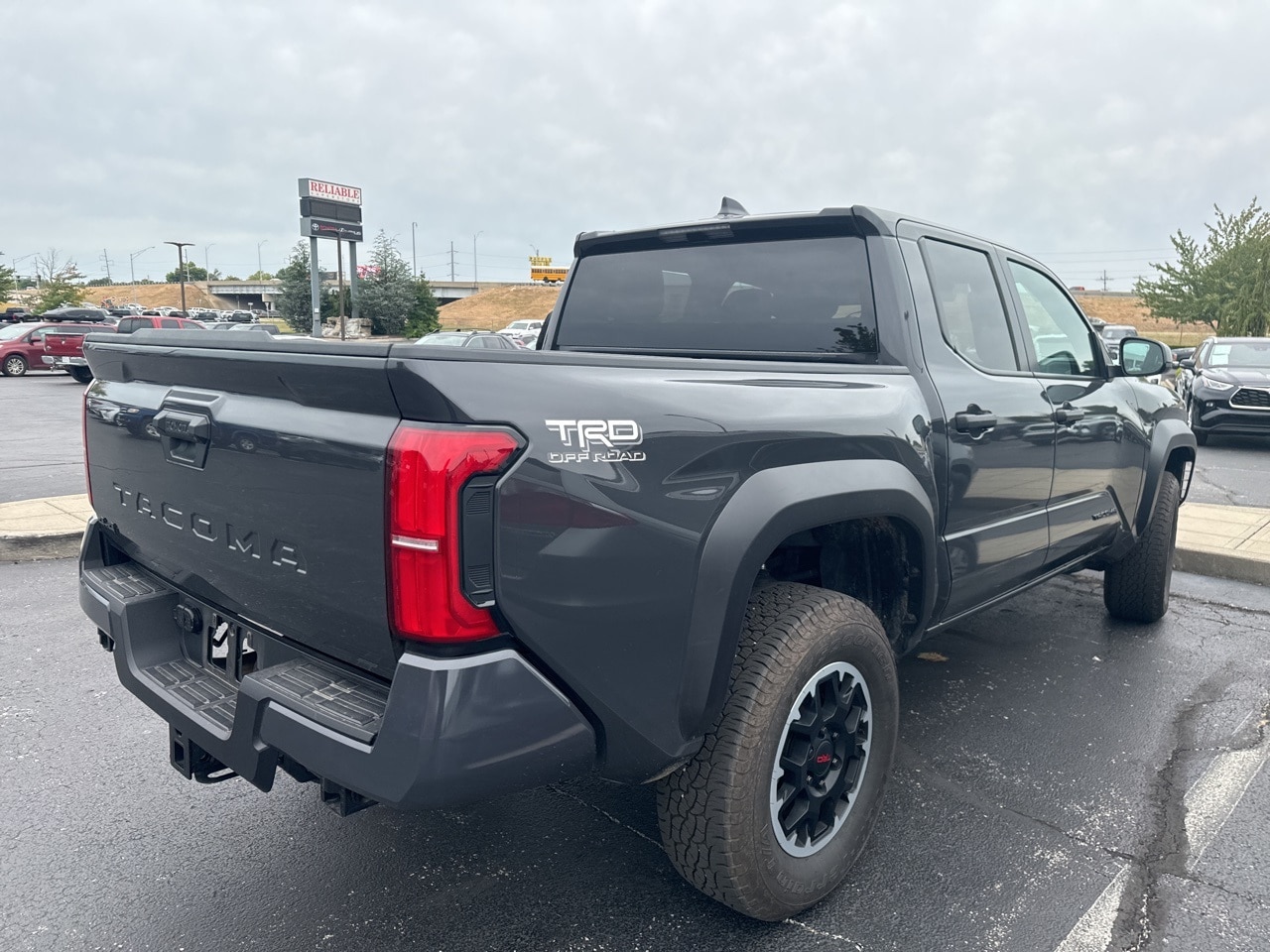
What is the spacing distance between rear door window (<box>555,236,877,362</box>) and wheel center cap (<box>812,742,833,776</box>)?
4.25 feet

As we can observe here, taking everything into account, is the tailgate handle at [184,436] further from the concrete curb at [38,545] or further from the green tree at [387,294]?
the green tree at [387,294]

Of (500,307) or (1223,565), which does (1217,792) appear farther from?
(500,307)

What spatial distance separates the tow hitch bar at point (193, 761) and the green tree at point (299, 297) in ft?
168

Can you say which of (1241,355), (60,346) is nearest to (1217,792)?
(1241,355)

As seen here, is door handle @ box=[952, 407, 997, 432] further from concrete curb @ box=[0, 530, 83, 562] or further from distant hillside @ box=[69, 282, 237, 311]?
distant hillside @ box=[69, 282, 237, 311]

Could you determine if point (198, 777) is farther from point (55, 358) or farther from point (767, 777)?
point (55, 358)

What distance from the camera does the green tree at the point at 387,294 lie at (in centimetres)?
5025

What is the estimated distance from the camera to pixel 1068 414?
380 centimetres

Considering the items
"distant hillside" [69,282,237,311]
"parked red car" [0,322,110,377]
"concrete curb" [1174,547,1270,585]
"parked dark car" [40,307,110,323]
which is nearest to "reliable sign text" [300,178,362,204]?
"parked dark car" [40,307,110,323]

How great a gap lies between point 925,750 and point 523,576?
7.64ft

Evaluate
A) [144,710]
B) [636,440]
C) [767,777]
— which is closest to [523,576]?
[636,440]

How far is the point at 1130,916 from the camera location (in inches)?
101

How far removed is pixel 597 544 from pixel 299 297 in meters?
53.4

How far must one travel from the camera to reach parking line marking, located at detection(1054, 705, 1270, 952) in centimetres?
247
